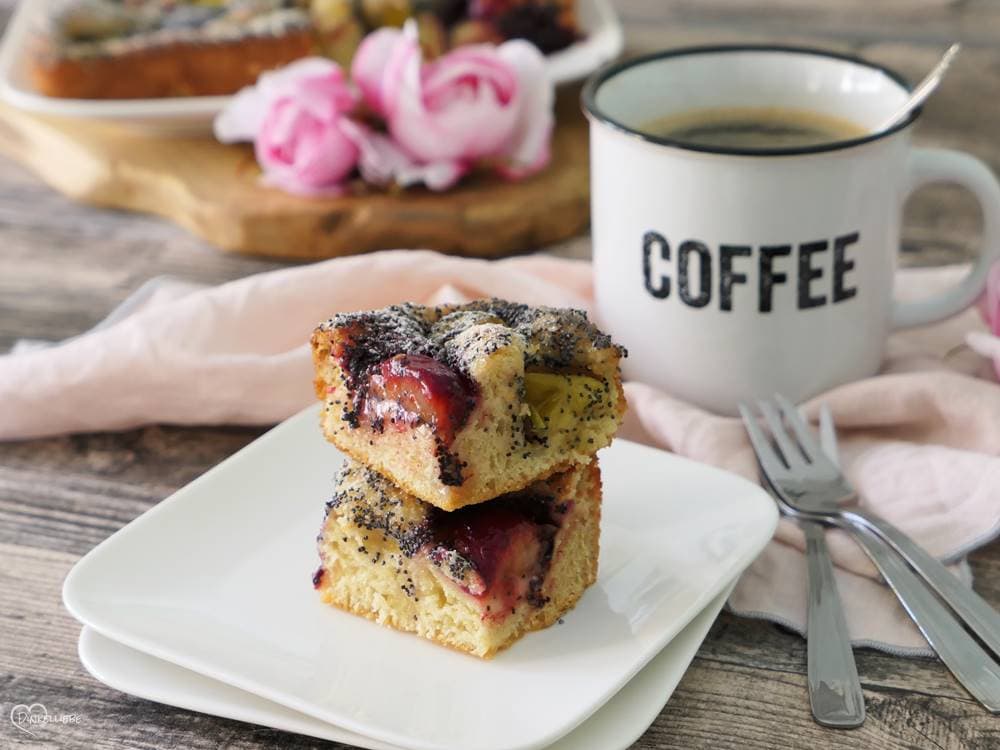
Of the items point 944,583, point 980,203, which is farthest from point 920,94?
point 944,583

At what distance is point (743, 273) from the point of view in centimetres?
166

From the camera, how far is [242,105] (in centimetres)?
240

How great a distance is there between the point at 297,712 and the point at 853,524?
66cm

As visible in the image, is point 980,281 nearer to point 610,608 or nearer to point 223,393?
point 610,608

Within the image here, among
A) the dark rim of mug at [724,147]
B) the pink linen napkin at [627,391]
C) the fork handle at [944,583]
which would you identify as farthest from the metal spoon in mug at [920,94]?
the fork handle at [944,583]

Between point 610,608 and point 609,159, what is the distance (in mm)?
652

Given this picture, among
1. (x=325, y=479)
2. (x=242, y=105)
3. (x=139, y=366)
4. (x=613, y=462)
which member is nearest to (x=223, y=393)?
(x=139, y=366)

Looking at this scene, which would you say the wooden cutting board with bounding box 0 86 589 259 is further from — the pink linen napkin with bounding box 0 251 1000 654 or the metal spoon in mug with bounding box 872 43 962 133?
the metal spoon in mug with bounding box 872 43 962 133

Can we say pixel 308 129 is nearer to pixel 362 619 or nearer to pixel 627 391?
pixel 627 391

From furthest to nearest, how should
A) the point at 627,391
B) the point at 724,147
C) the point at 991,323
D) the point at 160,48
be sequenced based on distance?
the point at 160,48
the point at 991,323
the point at 627,391
the point at 724,147

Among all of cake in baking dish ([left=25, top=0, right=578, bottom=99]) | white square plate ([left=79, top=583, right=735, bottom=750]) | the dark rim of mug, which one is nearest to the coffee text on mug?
the dark rim of mug

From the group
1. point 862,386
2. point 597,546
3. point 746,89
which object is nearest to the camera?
point 597,546

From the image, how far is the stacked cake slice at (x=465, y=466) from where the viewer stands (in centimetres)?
123

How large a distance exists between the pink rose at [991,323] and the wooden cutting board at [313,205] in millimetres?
742
